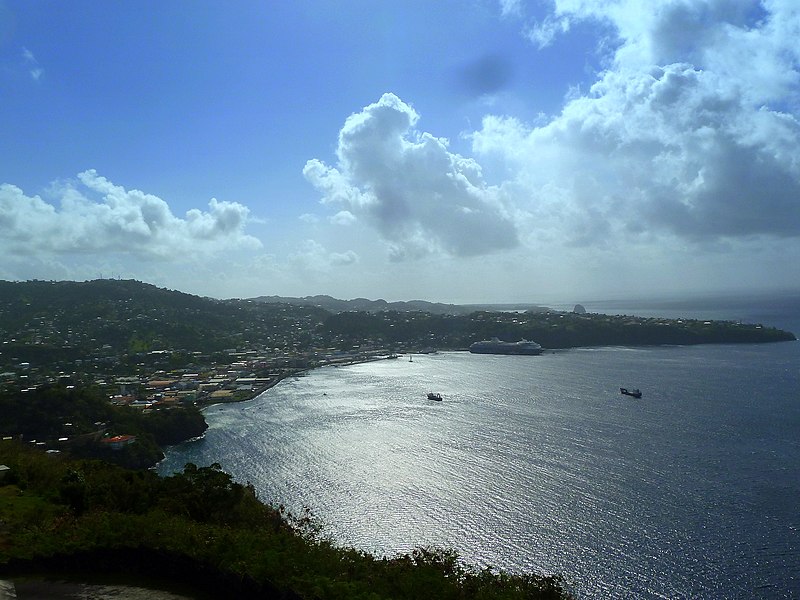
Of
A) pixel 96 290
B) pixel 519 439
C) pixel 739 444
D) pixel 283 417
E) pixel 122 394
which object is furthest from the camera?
pixel 96 290

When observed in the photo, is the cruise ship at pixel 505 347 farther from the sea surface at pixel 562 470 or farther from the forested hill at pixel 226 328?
the sea surface at pixel 562 470

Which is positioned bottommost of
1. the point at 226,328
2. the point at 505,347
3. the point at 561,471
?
the point at 561,471

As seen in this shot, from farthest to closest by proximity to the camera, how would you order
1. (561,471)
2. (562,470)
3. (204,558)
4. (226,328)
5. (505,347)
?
1. (226,328)
2. (505,347)
3. (562,470)
4. (561,471)
5. (204,558)

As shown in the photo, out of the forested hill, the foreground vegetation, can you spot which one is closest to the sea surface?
the foreground vegetation

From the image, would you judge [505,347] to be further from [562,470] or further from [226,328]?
[562,470]

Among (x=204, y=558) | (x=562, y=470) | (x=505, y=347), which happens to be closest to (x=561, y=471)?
(x=562, y=470)

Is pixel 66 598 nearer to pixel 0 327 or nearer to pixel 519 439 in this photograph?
pixel 519 439

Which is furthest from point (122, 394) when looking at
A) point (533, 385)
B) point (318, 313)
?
point (318, 313)
